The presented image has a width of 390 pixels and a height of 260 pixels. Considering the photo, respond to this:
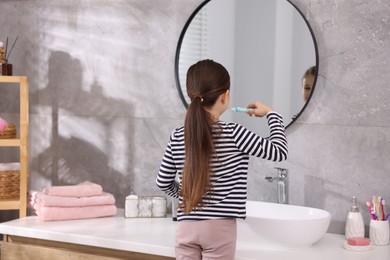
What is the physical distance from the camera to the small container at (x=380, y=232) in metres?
2.47

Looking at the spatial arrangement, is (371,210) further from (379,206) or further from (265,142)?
(265,142)

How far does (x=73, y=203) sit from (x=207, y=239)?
986mm

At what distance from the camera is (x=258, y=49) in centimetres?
283

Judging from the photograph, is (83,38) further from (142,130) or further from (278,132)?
(278,132)

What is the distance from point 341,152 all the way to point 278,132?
0.59 meters

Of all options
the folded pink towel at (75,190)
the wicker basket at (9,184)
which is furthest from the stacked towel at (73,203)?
the wicker basket at (9,184)

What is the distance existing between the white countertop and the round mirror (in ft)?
1.80

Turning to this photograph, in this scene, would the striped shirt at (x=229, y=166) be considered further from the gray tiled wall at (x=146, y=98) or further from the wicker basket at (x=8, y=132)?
the wicker basket at (x=8, y=132)

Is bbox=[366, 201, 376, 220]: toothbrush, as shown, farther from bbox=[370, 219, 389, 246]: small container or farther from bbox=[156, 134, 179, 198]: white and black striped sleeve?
bbox=[156, 134, 179, 198]: white and black striped sleeve

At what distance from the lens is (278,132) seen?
2160 millimetres

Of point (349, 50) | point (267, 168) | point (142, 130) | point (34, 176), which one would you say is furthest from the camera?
point (34, 176)

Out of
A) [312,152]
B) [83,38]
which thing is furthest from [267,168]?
[83,38]

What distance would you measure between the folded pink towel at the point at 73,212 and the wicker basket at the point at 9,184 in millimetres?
251

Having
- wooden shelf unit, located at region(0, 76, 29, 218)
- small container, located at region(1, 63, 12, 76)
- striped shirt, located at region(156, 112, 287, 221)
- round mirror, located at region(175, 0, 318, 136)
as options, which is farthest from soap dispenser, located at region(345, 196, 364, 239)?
small container, located at region(1, 63, 12, 76)
